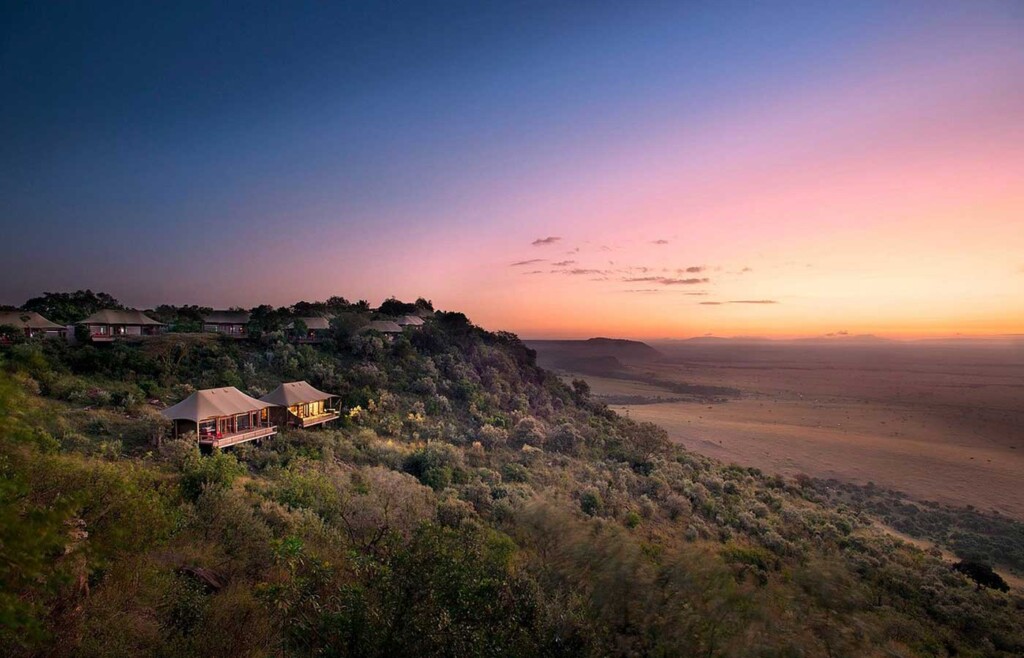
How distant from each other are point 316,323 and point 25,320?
19.0 m

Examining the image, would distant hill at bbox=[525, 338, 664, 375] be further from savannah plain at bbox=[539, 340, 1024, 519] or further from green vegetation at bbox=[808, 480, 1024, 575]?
green vegetation at bbox=[808, 480, 1024, 575]

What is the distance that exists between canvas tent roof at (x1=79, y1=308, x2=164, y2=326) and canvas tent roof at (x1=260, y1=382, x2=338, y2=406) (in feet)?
68.3

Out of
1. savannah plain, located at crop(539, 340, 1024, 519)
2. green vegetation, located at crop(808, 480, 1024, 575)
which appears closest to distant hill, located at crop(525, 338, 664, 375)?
savannah plain, located at crop(539, 340, 1024, 519)

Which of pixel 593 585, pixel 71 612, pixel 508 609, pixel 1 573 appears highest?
pixel 1 573

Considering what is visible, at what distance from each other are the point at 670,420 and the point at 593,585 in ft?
143

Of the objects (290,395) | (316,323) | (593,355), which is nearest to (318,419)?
(290,395)

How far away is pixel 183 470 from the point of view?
12273mm

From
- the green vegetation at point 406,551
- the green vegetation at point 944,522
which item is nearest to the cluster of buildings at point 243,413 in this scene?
the green vegetation at point 406,551

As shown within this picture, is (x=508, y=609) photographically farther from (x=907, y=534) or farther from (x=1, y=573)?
(x=907, y=534)

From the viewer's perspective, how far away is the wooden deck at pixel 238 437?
1706cm

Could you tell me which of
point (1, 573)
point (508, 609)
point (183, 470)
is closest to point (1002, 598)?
point (508, 609)

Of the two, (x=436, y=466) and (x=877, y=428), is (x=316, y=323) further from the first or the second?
(x=877, y=428)

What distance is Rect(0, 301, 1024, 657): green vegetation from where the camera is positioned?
5.33m

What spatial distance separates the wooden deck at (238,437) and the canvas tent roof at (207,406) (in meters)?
0.88
